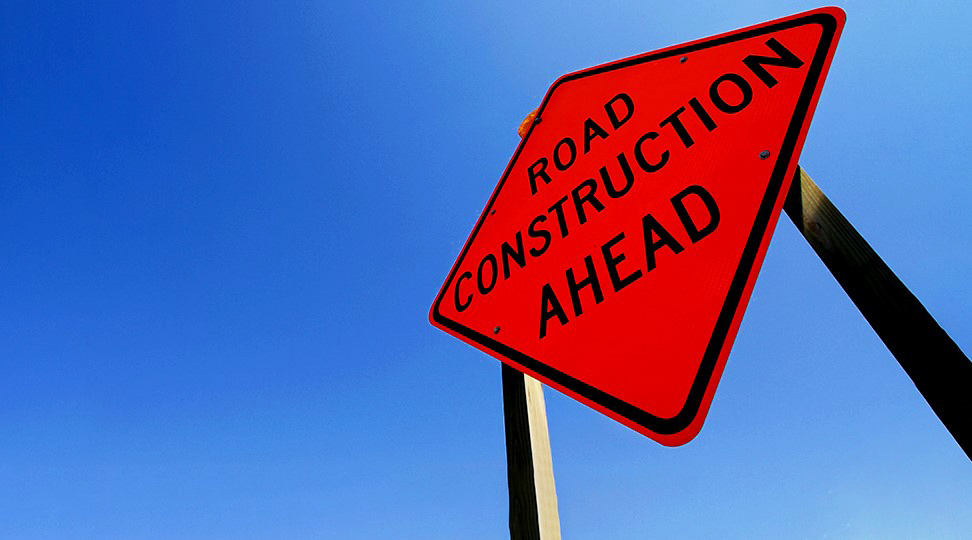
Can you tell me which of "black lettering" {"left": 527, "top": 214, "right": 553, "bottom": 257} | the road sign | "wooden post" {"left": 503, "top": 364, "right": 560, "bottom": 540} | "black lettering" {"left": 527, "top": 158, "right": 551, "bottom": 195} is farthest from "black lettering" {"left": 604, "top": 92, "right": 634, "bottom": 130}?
"wooden post" {"left": 503, "top": 364, "right": 560, "bottom": 540}

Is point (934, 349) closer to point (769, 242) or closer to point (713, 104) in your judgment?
point (769, 242)

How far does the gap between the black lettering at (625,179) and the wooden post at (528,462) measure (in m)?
0.55

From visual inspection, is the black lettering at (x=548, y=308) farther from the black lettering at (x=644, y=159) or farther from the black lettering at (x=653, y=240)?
the black lettering at (x=644, y=159)

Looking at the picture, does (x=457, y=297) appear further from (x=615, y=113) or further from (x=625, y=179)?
(x=615, y=113)

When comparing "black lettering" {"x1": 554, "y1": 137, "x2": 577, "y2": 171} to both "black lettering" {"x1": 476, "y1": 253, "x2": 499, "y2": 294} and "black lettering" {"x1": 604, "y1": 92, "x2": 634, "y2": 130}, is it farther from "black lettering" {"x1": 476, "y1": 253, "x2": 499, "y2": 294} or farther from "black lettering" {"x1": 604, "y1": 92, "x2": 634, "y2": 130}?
"black lettering" {"x1": 476, "y1": 253, "x2": 499, "y2": 294}

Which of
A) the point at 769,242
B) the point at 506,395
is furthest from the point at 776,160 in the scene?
the point at 506,395

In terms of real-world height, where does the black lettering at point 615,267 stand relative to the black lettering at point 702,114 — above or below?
below

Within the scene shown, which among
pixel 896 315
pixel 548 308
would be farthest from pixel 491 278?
pixel 896 315

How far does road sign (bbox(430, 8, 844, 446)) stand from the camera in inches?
39.3

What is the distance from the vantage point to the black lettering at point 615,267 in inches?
44.7

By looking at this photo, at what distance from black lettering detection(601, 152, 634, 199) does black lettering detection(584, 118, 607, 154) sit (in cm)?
13

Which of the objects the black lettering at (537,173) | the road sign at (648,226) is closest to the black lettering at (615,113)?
the road sign at (648,226)

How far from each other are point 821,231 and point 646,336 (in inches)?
23.5

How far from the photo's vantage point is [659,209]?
1.19 meters
